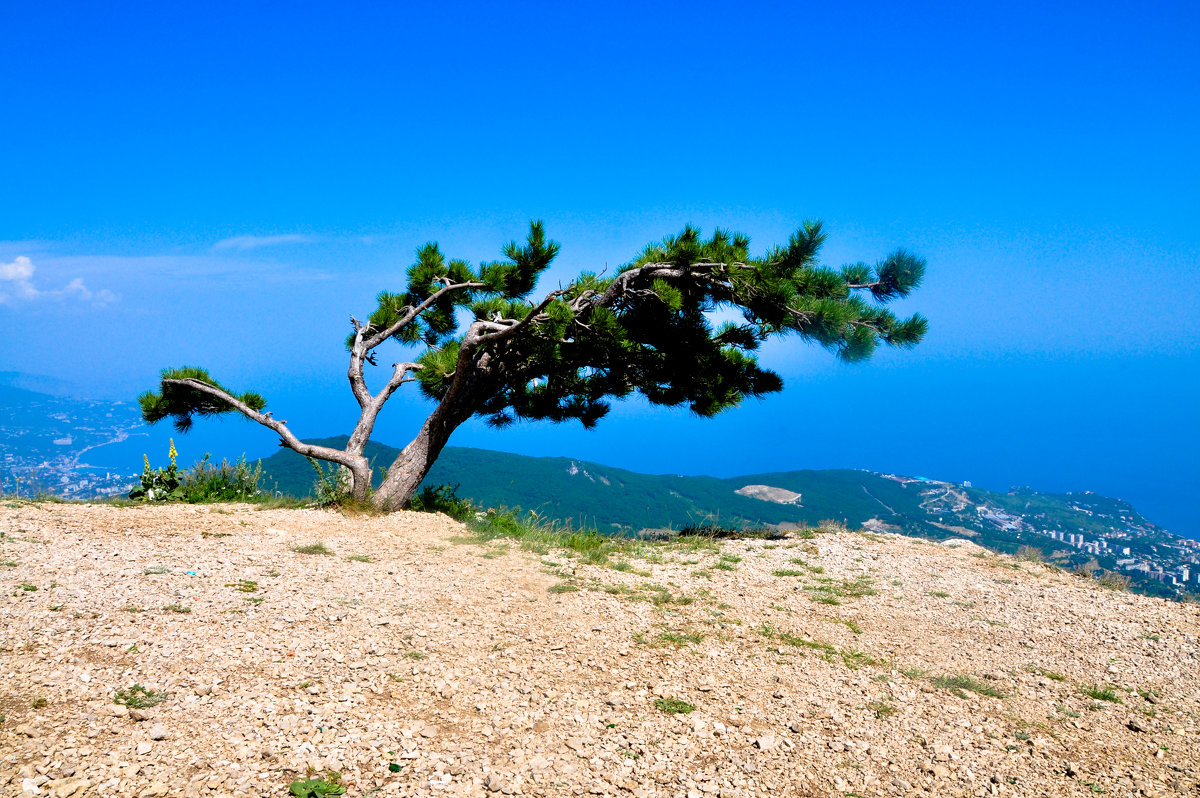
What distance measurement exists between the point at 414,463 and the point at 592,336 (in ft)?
11.6

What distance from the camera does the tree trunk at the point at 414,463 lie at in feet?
32.7

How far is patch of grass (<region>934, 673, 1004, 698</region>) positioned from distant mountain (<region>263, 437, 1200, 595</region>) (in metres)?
14.1

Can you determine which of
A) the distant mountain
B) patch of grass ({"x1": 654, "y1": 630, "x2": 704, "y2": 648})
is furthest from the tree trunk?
the distant mountain

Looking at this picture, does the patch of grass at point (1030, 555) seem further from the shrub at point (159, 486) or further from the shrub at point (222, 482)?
the shrub at point (159, 486)

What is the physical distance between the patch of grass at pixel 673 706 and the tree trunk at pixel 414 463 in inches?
268

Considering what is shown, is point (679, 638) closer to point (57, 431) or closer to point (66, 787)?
point (66, 787)

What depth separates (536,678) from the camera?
4441 mm

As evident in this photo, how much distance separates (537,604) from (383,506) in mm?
4702

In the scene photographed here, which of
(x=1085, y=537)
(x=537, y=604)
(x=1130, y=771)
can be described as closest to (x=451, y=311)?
(x=537, y=604)

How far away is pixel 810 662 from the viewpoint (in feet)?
16.9

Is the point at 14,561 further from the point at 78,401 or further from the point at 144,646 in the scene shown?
the point at 78,401

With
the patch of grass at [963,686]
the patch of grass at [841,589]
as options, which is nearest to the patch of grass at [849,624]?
the patch of grass at [841,589]

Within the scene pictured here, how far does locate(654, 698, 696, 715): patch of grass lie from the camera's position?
13.4 feet

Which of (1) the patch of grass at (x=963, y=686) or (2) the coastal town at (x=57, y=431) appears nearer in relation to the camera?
(1) the patch of grass at (x=963, y=686)
